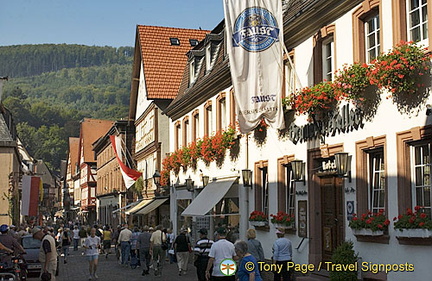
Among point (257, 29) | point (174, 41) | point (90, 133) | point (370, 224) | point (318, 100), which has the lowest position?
point (370, 224)

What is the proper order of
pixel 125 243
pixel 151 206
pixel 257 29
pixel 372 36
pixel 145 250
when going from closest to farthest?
pixel 372 36
pixel 257 29
pixel 145 250
pixel 125 243
pixel 151 206

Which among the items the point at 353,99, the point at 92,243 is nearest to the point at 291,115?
the point at 353,99

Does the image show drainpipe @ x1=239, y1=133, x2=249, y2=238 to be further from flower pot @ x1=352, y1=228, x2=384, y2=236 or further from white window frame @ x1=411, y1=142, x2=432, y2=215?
white window frame @ x1=411, y1=142, x2=432, y2=215

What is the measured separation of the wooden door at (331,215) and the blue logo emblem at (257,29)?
3672 mm

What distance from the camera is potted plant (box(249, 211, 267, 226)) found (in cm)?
2010

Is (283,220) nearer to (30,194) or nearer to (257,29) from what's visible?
(257,29)

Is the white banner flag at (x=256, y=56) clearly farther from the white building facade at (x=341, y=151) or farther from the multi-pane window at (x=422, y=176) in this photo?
the multi-pane window at (x=422, y=176)

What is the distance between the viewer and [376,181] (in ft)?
46.2

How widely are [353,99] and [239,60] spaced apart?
3.83 meters

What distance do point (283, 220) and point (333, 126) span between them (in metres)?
3.84

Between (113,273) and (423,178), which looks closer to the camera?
(423,178)

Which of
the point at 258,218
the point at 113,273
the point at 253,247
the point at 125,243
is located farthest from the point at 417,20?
the point at 125,243

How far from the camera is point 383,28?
44.0 ft

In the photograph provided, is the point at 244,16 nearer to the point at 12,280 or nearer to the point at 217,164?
the point at 12,280
